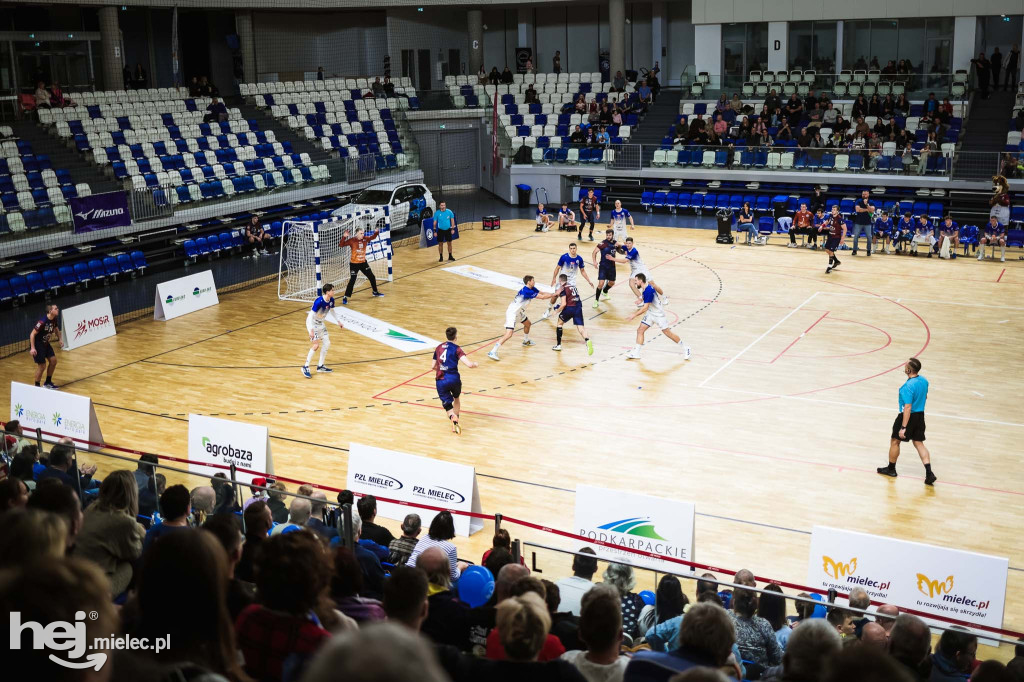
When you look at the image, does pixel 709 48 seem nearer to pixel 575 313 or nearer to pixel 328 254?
pixel 328 254

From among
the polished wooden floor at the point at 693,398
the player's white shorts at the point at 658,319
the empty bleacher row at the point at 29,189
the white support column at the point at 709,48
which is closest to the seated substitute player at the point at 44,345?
the polished wooden floor at the point at 693,398

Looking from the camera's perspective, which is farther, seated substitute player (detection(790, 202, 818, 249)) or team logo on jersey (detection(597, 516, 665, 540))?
seated substitute player (detection(790, 202, 818, 249))

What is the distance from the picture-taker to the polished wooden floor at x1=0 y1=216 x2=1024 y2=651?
12.3 meters

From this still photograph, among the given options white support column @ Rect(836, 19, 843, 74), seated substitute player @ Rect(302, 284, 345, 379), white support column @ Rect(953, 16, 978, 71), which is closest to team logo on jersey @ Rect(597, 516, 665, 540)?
seated substitute player @ Rect(302, 284, 345, 379)

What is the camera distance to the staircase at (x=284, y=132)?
36.1 metres

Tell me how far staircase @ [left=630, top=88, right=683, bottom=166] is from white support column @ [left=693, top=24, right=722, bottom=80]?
1.43 m

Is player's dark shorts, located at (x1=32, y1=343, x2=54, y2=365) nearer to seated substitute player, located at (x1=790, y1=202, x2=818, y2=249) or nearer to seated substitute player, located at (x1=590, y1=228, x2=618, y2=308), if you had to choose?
seated substitute player, located at (x1=590, y1=228, x2=618, y2=308)

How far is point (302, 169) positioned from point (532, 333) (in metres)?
15.6

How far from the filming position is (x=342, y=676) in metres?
1.83

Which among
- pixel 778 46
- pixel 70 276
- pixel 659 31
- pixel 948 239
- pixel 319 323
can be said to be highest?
pixel 659 31

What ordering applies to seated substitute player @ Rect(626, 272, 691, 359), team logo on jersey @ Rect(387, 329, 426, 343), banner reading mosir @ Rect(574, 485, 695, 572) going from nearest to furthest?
1. banner reading mosir @ Rect(574, 485, 695, 572)
2. seated substitute player @ Rect(626, 272, 691, 359)
3. team logo on jersey @ Rect(387, 329, 426, 343)

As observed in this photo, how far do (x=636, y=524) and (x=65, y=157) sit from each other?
25.6m

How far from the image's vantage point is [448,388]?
48.8 feet

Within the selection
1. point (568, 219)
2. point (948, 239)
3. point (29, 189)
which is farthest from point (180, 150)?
point (948, 239)
